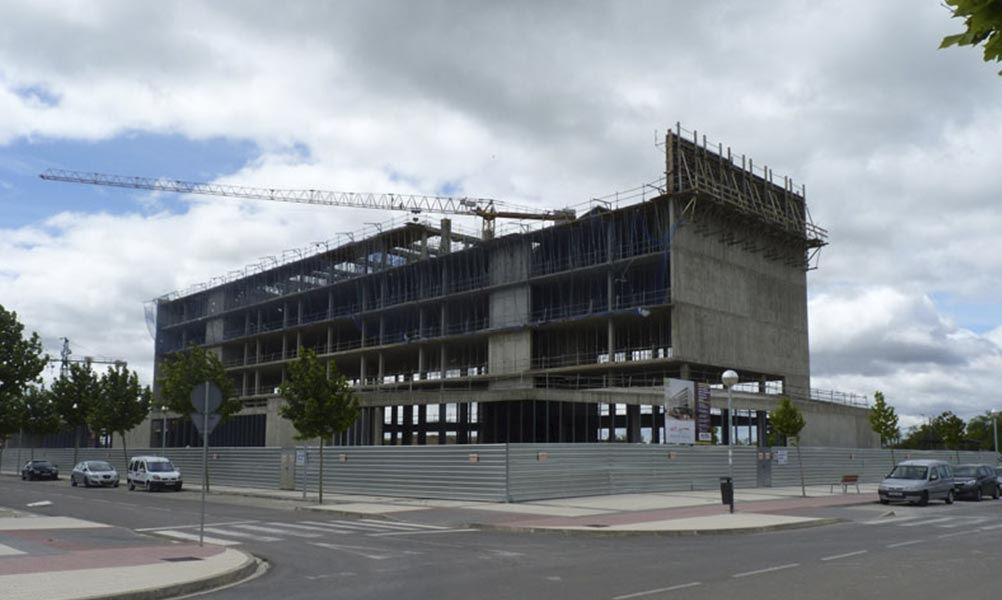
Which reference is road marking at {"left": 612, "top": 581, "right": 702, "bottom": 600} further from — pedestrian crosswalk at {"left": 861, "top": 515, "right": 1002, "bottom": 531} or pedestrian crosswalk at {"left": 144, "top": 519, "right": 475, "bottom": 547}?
pedestrian crosswalk at {"left": 861, "top": 515, "right": 1002, "bottom": 531}

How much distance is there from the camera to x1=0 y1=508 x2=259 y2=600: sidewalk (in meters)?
11.7

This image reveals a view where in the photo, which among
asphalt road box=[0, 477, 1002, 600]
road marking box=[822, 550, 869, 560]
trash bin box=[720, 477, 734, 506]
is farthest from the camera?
trash bin box=[720, 477, 734, 506]

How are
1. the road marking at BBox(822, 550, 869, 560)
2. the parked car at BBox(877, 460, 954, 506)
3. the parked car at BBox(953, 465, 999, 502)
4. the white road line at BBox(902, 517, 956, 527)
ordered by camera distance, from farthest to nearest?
the parked car at BBox(953, 465, 999, 502) < the parked car at BBox(877, 460, 954, 506) < the white road line at BBox(902, 517, 956, 527) < the road marking at BBox(822, 550, 869, 560)

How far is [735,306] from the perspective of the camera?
70.1 m

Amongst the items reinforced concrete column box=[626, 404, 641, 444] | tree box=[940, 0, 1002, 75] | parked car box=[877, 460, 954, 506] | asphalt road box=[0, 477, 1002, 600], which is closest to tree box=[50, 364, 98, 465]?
reinforced concrete column box=[626, 404, 641, 444]

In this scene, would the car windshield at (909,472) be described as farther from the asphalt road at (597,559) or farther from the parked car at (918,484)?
the asphalt road at (597,559)

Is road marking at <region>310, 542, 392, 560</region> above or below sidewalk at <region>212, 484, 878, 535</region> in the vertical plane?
above

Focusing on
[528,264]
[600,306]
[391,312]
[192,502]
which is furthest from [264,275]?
[192,502]

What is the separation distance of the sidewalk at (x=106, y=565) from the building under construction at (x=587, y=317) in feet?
114

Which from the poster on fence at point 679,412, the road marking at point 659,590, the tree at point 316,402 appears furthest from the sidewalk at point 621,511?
the road marking at point 659,590

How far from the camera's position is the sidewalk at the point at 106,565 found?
11.7 m

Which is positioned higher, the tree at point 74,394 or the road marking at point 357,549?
the tree at point 74,394

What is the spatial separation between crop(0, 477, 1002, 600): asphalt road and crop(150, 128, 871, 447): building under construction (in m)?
29.7

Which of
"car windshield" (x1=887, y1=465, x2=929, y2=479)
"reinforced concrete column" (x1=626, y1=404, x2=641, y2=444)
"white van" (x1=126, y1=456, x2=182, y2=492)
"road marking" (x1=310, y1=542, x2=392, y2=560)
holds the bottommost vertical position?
"white van" (x1=126, y1=456, x2=182, y2=492)
